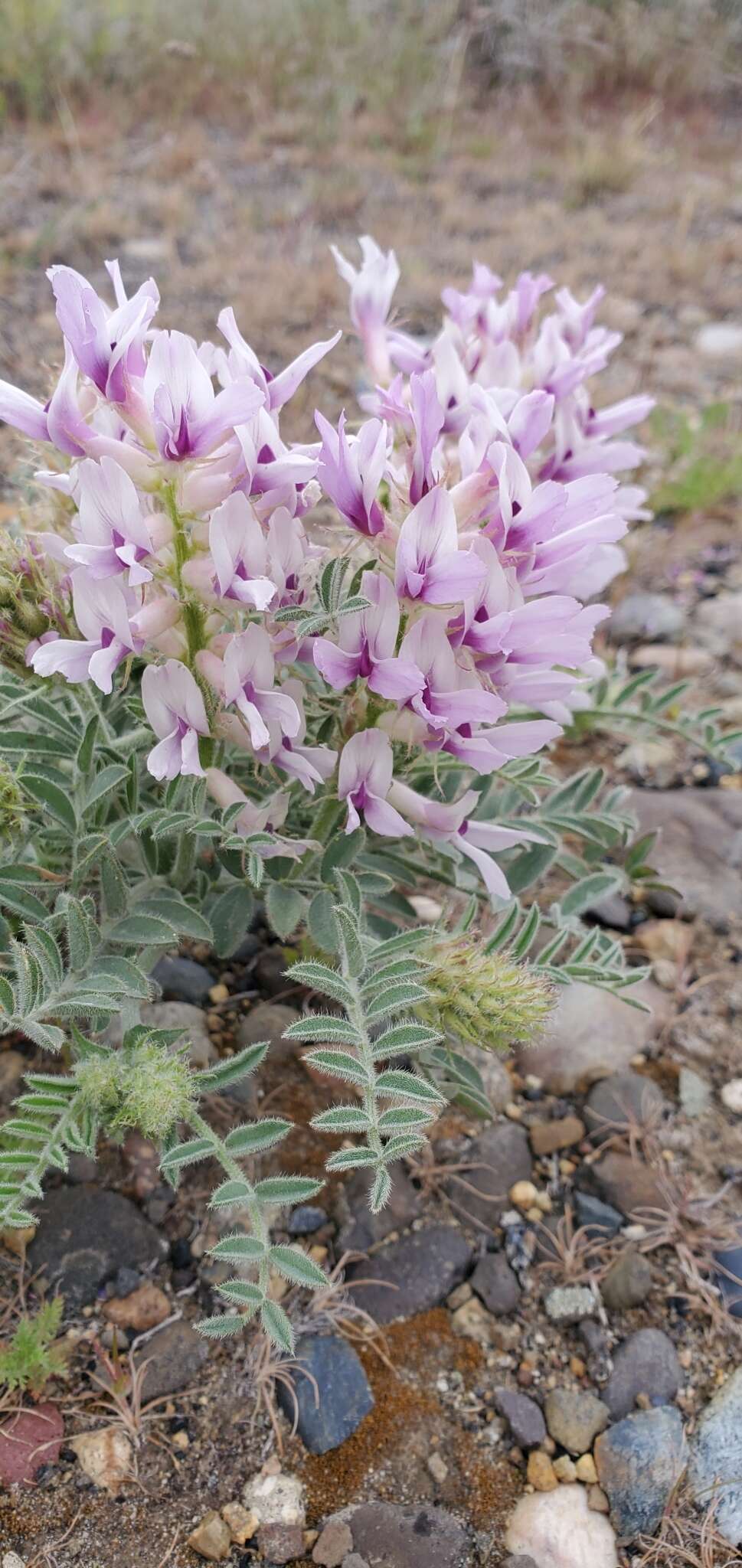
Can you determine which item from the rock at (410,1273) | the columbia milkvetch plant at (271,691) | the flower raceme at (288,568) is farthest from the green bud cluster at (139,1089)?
the rock at (410,1273)

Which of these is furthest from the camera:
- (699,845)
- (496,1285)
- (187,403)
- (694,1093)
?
(699,845)

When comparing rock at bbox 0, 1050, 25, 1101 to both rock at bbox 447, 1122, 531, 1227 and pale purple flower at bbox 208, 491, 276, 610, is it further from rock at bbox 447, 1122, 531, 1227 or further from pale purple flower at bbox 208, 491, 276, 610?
pale purple flower at bbox 208, 491, 276, 610

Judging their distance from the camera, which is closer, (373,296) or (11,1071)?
(373,296)

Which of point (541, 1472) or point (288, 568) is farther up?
point (288, 568)

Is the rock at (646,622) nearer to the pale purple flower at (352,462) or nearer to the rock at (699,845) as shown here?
the rock at (699,845)

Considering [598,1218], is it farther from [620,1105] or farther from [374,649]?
[374,649]

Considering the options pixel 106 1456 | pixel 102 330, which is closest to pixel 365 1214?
pixel 106 1456

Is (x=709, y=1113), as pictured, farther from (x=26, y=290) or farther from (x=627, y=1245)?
(x=26, y=290)
